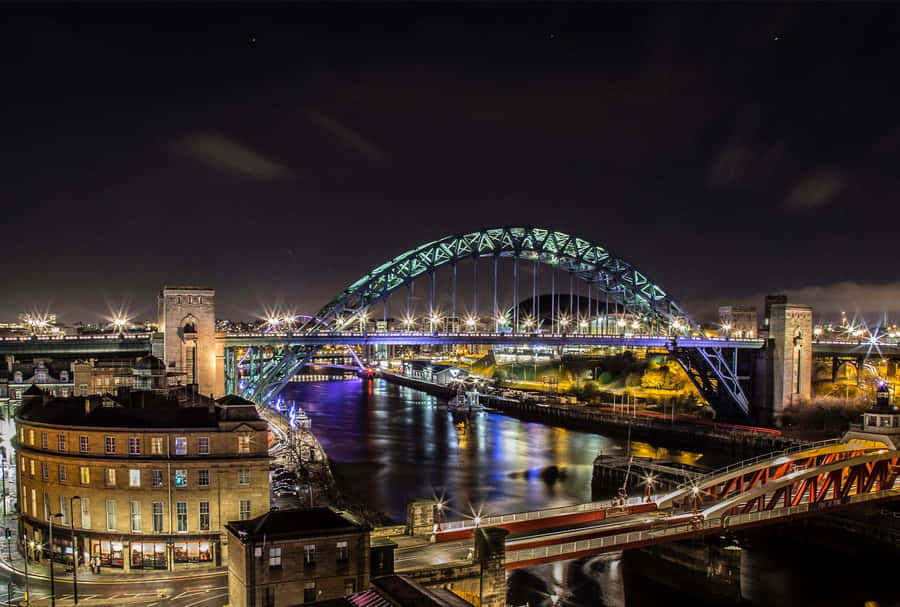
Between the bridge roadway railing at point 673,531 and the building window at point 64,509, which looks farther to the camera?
the building window at point 64,509

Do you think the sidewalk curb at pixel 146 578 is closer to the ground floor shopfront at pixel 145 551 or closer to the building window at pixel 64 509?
the ground floor shopfront at pixel 145 551

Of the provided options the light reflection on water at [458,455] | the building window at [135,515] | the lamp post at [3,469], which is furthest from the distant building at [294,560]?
the lamp post at [3,469]

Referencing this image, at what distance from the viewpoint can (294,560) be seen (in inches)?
540

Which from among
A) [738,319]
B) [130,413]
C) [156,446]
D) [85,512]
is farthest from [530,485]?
[738,319]

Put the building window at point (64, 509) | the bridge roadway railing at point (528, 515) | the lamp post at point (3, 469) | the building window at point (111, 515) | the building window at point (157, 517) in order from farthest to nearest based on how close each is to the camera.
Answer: the lamp post at point (3, 469)
the building window at point (64, 509)
the building window at point (111, 515)
the building window at point (157, 517)
the bridge roadway railing at point (528, 515)

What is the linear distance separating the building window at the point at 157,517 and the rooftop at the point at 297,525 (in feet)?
16.4

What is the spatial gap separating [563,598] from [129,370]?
1731cm

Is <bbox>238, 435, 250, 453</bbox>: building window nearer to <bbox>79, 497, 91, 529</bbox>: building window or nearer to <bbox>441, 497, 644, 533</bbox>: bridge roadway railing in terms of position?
<bbox>79, 497, 91, 529</bbox>: building window

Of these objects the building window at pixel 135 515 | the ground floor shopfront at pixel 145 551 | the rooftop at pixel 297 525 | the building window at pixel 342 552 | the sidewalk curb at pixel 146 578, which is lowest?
the sidewalk curb at pixel 146 578

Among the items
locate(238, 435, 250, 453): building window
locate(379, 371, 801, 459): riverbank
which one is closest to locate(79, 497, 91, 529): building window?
locate(238, 435, 250, 453): building window

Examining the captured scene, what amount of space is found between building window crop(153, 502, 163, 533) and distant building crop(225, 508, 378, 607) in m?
4.78

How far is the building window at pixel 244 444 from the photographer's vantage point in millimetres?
18781

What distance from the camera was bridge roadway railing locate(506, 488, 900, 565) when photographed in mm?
15930

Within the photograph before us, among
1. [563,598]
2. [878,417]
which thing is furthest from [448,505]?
[878,417]
